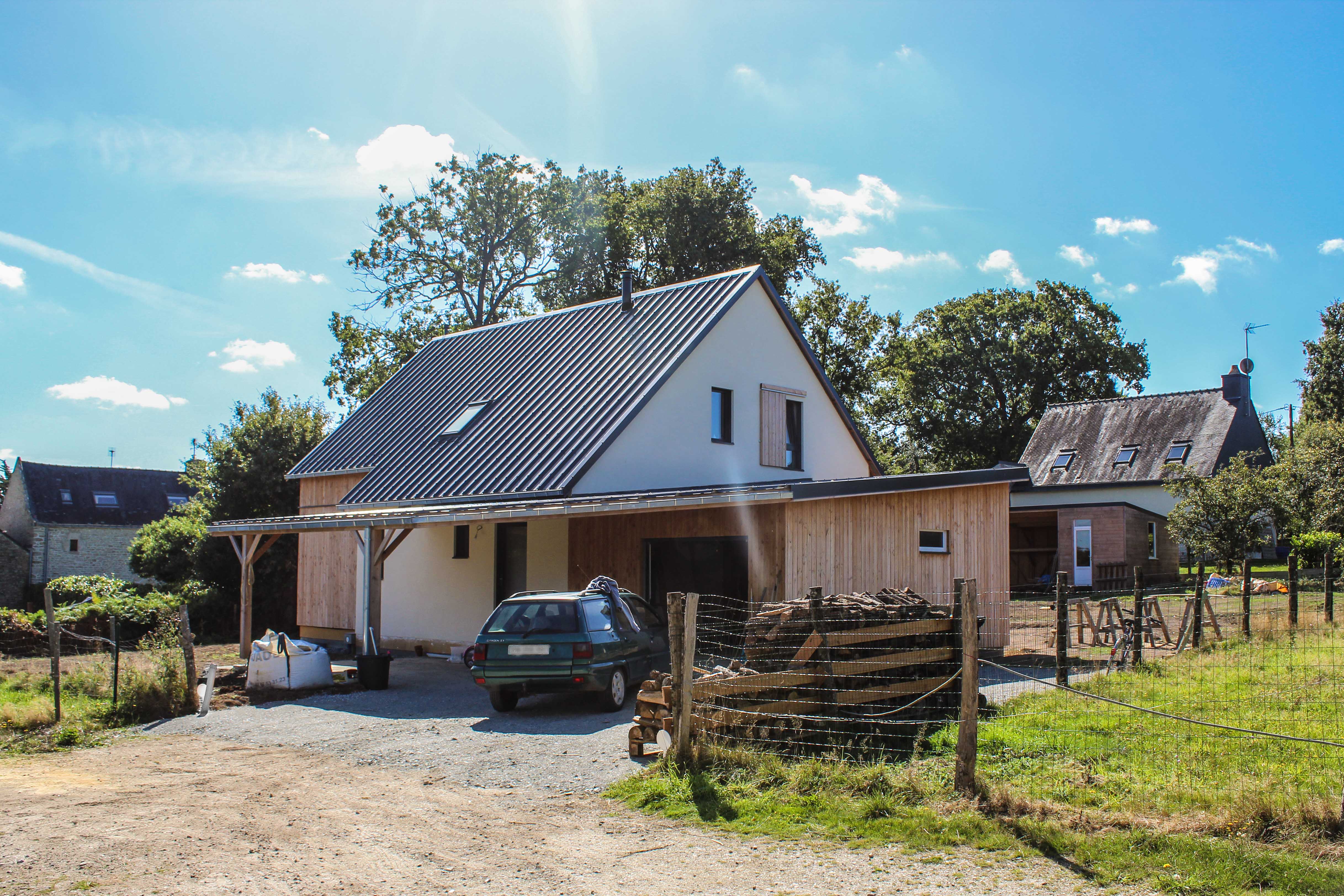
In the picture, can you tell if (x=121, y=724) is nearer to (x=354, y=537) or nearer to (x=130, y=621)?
(x=354, y=537)

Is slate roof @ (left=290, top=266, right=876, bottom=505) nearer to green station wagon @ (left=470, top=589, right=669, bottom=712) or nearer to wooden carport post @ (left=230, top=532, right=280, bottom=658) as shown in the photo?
wooden carport post @ (left=230, top=532, right=280, bottom=658)

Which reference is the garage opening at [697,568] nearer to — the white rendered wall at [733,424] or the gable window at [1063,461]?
the white rendered wall at [733,424]

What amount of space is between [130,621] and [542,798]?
22.4 meters

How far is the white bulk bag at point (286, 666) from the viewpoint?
1498 cm

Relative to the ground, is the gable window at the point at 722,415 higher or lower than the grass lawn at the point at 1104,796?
higher

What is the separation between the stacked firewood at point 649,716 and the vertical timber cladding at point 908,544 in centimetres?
637

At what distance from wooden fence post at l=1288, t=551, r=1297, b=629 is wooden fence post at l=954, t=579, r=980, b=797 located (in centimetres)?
932

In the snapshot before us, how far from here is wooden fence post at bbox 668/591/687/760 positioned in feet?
27.7

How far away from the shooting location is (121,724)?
501 inches

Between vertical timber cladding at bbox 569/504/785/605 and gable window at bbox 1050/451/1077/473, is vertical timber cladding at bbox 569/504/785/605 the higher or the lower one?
the lower one

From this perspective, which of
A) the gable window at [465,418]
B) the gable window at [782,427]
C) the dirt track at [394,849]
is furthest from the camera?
the gable window at [782,427]

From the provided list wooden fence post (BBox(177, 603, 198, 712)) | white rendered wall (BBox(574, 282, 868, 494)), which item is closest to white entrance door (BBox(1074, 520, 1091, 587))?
white rendered wall (BBox(574, 282, 868, 494))

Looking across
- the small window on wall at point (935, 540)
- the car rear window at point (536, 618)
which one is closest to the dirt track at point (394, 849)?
the car rear window at point (536, 618)

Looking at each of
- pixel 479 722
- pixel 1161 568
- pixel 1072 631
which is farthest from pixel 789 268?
pixel 479 722
